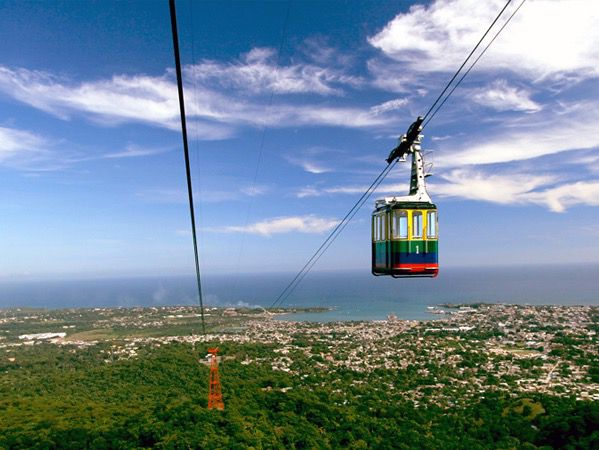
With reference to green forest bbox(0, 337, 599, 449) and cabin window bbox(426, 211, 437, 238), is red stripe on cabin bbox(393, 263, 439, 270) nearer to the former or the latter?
cabin window bbox(426, 211, 437, 238)

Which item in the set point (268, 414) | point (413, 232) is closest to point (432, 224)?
point (413, 232)

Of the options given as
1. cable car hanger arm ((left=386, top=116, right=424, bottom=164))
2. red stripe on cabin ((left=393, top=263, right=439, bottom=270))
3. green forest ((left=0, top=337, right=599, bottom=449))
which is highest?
cable car hanger arm ((left=386, top=116, right=424, bottom=164))

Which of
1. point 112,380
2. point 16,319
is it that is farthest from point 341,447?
point 16,319

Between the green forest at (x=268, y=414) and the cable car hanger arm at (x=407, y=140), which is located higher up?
the cable car hanger arm at (x=407, y=140)

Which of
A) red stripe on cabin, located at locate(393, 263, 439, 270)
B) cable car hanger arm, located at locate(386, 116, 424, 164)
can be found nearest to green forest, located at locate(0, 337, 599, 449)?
red stripe on cabin, located at locate(393, 263, 439, 270)

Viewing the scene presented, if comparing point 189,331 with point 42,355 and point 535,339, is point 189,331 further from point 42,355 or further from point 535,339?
point 535,339

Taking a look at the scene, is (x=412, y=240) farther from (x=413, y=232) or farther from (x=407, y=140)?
(x=407, y=140)

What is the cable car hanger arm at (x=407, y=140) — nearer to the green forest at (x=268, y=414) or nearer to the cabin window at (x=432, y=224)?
the cabin window at (x=432, y=224)

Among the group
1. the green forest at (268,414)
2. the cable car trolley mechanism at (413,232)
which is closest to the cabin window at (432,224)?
the cable car trolley mechanism at (413,232)
